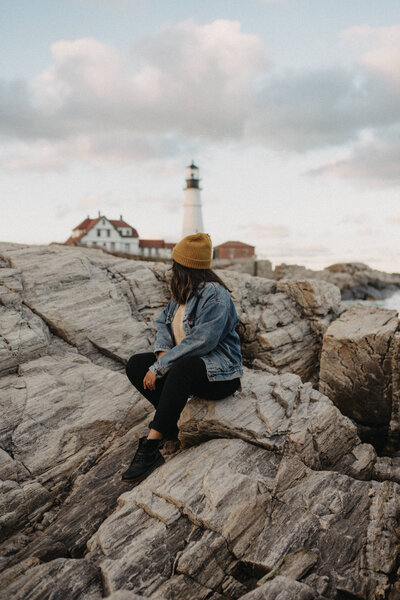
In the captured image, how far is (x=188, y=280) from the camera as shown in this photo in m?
7.02

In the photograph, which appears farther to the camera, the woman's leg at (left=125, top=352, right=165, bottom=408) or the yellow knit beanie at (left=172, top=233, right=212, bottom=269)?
the woman's leg at (left=125, top=352, right=165, bottom=408)

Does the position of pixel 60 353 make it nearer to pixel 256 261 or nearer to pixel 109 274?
pixel 109 274

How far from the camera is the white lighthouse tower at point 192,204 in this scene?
6725 cm

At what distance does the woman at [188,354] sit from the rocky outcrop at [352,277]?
55345 mm

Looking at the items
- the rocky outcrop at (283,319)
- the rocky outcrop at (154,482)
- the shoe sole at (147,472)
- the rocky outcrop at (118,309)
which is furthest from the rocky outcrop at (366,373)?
the shoe sole at (147,472)

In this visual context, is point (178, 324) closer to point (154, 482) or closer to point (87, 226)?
point (154, 482)

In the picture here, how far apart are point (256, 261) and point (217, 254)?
28.0 m

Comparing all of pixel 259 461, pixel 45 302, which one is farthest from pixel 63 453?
pixel 45 302

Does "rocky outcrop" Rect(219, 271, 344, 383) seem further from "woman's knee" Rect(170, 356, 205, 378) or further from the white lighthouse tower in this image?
the white lighthouse tower

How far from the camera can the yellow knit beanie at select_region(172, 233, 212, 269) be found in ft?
22.9

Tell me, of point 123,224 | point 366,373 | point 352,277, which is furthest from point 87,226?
point 366,373

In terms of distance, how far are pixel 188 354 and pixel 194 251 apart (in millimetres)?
1717

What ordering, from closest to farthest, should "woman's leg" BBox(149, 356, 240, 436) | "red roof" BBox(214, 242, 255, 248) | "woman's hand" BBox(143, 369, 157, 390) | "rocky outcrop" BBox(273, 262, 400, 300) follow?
"woman's leg" BBox(149, 356, 240, 436)
"woman's hand" BBox(143, 369, 157, 390)
"rocky outcrop" BBox(273, 262, 400, 300)
"red roof" BBox(214, 242, 255, 248)

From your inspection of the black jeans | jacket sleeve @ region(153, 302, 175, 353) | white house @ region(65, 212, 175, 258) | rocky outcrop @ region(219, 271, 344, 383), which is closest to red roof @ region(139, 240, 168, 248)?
white house @ region(65, 212, 175, 258)
